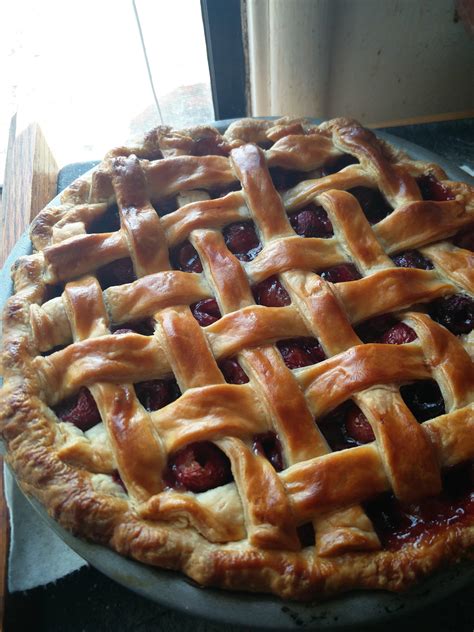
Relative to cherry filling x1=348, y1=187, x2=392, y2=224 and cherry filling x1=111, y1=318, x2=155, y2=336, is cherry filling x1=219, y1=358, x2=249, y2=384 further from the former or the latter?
cherry filling x1=348, y1=187, x2=392, y2=224

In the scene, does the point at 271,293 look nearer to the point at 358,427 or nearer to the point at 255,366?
the point at 255,366

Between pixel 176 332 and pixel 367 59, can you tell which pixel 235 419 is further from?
pixel 367 59

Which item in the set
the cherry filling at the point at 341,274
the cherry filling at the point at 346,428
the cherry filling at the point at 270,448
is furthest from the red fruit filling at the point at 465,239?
the cherry filling at the point at 270,448

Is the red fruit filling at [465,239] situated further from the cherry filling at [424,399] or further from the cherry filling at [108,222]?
the cherry filling at [108,222]

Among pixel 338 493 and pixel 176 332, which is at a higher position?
pixel 176 332

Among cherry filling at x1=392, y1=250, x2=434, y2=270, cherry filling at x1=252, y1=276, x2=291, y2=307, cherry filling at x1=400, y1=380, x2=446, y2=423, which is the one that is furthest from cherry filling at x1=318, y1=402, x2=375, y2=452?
cherry filling at x1=392, y1=250, x2=434, y2=270

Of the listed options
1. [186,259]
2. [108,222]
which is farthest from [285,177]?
[108,222]

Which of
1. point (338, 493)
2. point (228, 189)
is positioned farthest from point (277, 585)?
point (228, 189)
